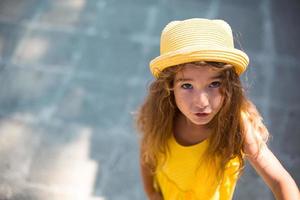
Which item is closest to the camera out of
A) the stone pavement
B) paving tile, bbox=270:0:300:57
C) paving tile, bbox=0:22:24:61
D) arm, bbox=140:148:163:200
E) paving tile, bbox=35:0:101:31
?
arm, bbox=140:148:163:200

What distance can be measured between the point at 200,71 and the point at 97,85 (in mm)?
1780

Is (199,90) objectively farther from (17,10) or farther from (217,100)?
(17,10)

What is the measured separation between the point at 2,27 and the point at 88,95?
1096 millimetres

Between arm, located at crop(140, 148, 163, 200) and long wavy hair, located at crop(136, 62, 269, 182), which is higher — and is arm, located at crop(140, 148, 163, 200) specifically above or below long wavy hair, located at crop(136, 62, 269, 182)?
below

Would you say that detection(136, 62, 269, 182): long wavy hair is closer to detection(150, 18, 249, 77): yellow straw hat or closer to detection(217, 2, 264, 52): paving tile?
detection(150, 18, 249, 77): yellow straw hat

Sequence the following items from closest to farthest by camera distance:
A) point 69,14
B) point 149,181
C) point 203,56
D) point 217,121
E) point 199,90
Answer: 1. point 203,56
2. point 199,90
3. point 217,121
4. point 149,181
5. point 69,14

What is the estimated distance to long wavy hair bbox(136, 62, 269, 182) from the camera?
4.21ft

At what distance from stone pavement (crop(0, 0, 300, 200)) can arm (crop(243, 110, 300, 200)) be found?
0.96 metres

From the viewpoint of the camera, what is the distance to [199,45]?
112 cm

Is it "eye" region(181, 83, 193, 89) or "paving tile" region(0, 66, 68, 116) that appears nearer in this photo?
"eye" region(181, 83, 193, 89)

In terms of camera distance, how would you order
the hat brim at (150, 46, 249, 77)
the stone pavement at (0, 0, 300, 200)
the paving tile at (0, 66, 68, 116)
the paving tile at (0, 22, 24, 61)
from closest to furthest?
the hat brim at (150, 46, 249, 77), the stone pavement at (0, 0, 300, 200), the paving tile at (0, 66, 68, 116), the paving tile at (0, 22, 24, 61)

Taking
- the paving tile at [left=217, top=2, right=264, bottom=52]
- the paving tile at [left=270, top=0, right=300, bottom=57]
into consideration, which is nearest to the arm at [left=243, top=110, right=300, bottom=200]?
the paving tile at [left=217, top=2, right=264, bottom=52]

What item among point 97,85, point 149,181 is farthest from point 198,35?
point 97,85

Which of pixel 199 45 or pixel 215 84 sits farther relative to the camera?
pixel 215 84
